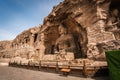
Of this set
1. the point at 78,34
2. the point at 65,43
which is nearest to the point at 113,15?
the point at 78,34

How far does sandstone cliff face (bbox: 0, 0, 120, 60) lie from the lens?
66.4ft

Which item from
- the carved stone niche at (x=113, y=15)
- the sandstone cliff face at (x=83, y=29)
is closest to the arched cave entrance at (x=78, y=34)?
the sandstone cliff face at (x=83, y=29)

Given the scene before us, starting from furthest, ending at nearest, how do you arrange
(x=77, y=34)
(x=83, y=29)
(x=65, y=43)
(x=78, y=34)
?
1. (x=65, y=43)
2. (x=77, y=34)
3. (x=78, y=34)
4. (x=83, y=29)

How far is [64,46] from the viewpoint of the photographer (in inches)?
1286

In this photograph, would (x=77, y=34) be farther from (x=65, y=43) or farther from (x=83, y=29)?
(x=83, y=29)

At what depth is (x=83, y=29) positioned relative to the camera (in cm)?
2623

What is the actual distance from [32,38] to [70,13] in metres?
24.0

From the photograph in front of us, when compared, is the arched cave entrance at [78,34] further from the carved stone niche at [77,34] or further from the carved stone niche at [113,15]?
the carved stone niche at [113,15]

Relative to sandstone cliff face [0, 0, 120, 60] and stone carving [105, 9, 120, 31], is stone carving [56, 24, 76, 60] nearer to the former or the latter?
sandstone cliff face [0, 0, 120, 60]

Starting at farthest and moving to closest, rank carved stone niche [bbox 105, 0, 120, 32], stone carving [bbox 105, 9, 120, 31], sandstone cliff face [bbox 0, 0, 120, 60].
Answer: carved stone niche [bbox 105, 0, 120, 32] → stone carving [bbox 105, 9, 120, 31] → sandstone cliff face [bbox 0, 0, 120, 60]

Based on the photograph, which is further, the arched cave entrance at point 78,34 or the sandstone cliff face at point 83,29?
the arched cave entrance at point 78,34

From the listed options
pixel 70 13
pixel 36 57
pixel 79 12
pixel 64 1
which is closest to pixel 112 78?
pixel 79 12

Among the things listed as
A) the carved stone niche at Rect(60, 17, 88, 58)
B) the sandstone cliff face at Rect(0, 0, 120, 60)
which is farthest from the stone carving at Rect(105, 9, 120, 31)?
the carved stone niche at Rect(60, 17, 88, 58)

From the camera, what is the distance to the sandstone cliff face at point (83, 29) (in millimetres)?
20236
